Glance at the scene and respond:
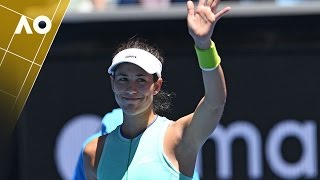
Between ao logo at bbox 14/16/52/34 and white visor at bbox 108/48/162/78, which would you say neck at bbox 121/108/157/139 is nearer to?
white visor at bbox 108/48/162/78

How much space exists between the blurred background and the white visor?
2573mm

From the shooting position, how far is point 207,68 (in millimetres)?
3395

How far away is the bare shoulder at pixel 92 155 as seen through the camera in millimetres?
3621

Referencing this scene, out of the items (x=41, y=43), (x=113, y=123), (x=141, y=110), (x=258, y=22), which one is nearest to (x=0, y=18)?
(x=41, y=43)

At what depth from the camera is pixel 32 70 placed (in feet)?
14.9

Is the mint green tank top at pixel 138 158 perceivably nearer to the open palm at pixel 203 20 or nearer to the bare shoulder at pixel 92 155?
the bare shoulder at pixel 92 155

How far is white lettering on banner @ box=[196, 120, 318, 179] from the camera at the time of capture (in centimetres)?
614

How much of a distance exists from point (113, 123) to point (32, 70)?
20.8 inches

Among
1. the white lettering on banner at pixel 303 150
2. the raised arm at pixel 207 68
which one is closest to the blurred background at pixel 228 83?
the white lettering on banner at pixel 303 150

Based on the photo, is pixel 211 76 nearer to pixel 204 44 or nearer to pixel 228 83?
pixel 204 44

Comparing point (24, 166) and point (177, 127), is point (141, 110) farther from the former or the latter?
point (24, 166)

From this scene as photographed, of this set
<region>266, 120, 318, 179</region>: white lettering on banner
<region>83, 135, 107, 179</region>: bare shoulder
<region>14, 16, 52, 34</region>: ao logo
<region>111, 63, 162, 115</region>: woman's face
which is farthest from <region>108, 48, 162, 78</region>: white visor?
<region>266, 120, 318, 179</region>: white lettering on banner

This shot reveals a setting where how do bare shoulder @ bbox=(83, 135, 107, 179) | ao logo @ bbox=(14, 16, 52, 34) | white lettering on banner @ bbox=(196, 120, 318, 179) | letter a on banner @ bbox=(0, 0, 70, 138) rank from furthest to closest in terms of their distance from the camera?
1. white lettering on banner @ bbox=(196, 120, 318, 179)
2. ao logo @ bbox=(14, 16, 52, 34)
3. letter a on banner @ bbox=(0, 0, 70, 138)
4. bare shoulder @ bbox=(83, 135, 107, 179)

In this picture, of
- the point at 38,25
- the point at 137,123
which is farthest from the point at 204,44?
the point at 38,25
